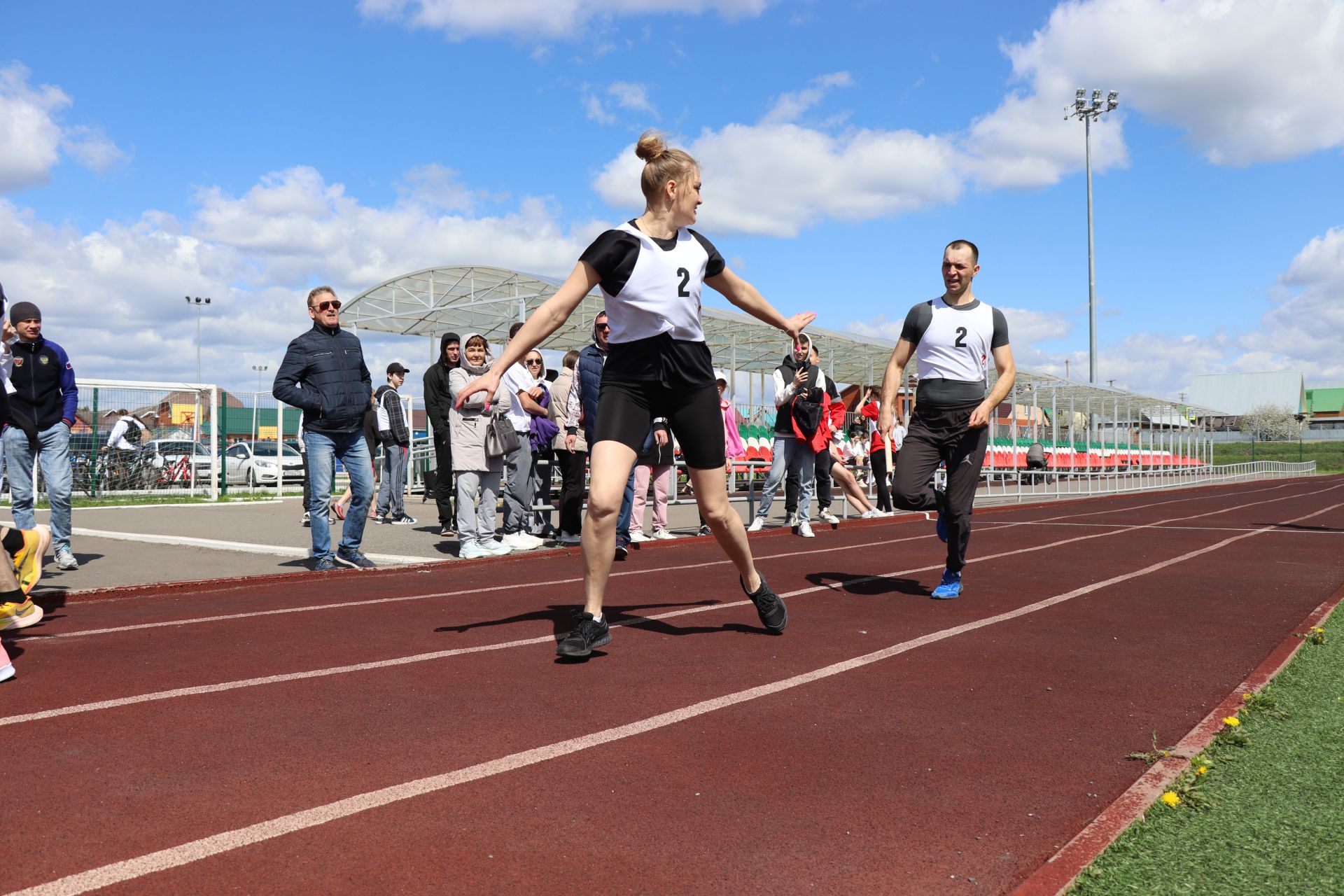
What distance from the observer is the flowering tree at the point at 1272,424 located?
91.1 m

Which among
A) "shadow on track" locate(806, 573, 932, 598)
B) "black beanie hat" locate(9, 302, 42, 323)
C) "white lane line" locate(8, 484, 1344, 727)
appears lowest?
"shadow on track" locate(806, 573, 932, 598)

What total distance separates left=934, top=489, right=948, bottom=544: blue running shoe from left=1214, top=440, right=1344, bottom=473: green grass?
69.6 metres

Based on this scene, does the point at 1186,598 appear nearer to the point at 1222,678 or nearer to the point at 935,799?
the point at 1222,678

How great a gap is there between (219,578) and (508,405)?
2.86m

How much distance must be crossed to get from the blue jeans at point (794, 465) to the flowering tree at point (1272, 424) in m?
90.4

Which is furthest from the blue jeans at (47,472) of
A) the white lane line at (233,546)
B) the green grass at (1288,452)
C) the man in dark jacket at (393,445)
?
the green grass at (1288,452)

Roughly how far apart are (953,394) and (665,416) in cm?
247

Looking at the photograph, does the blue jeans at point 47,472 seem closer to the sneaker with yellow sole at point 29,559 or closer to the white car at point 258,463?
the sneaker with yellow sole at point 29,559

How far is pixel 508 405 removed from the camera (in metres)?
9.06

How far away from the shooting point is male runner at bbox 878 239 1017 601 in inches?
257

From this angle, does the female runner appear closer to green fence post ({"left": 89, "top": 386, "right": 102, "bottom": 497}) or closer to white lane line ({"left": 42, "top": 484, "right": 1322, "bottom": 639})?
white lane line ({"left": 42, "top": 484, "right": 1322, "bottom": 639})

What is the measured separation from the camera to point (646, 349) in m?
4.66

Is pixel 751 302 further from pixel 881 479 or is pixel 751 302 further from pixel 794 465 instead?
pixel 881 479

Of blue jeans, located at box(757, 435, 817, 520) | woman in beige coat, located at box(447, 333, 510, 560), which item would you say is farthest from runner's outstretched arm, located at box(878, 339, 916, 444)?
blue jeans, located at box(757, 435, 817, 520)
